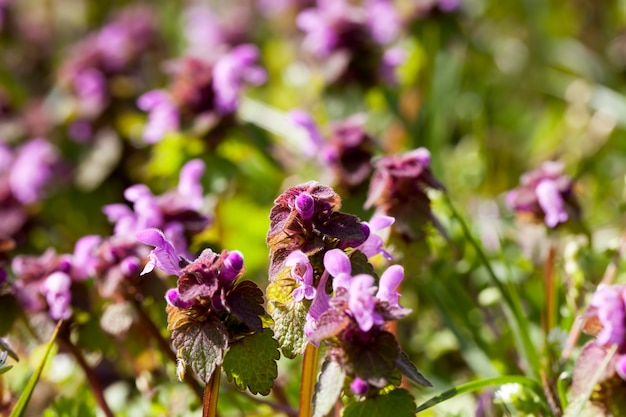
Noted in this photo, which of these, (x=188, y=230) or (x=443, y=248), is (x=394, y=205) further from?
(x=188, y=230)

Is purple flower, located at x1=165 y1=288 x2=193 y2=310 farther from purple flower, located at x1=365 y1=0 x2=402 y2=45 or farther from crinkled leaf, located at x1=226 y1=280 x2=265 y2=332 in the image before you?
purple flower, located at x1=365 y1=0 x2=402 y2=45

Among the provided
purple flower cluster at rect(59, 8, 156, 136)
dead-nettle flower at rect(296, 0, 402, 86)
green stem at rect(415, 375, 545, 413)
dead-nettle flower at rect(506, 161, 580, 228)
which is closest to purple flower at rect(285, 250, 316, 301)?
green stem at rect(415, 375, 545, 413)

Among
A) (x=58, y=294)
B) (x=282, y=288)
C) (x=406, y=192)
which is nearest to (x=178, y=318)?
(x=282, y=288)

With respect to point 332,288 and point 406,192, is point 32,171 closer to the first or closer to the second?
point 406,192

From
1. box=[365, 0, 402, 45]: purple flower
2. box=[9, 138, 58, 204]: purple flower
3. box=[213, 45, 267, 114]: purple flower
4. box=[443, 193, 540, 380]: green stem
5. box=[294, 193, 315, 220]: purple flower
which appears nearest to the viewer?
box=[294, 193, 315, 220]: purple flower

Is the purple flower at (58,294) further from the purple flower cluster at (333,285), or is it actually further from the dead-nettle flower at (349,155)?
the dead-nettle flower at (349,155)
